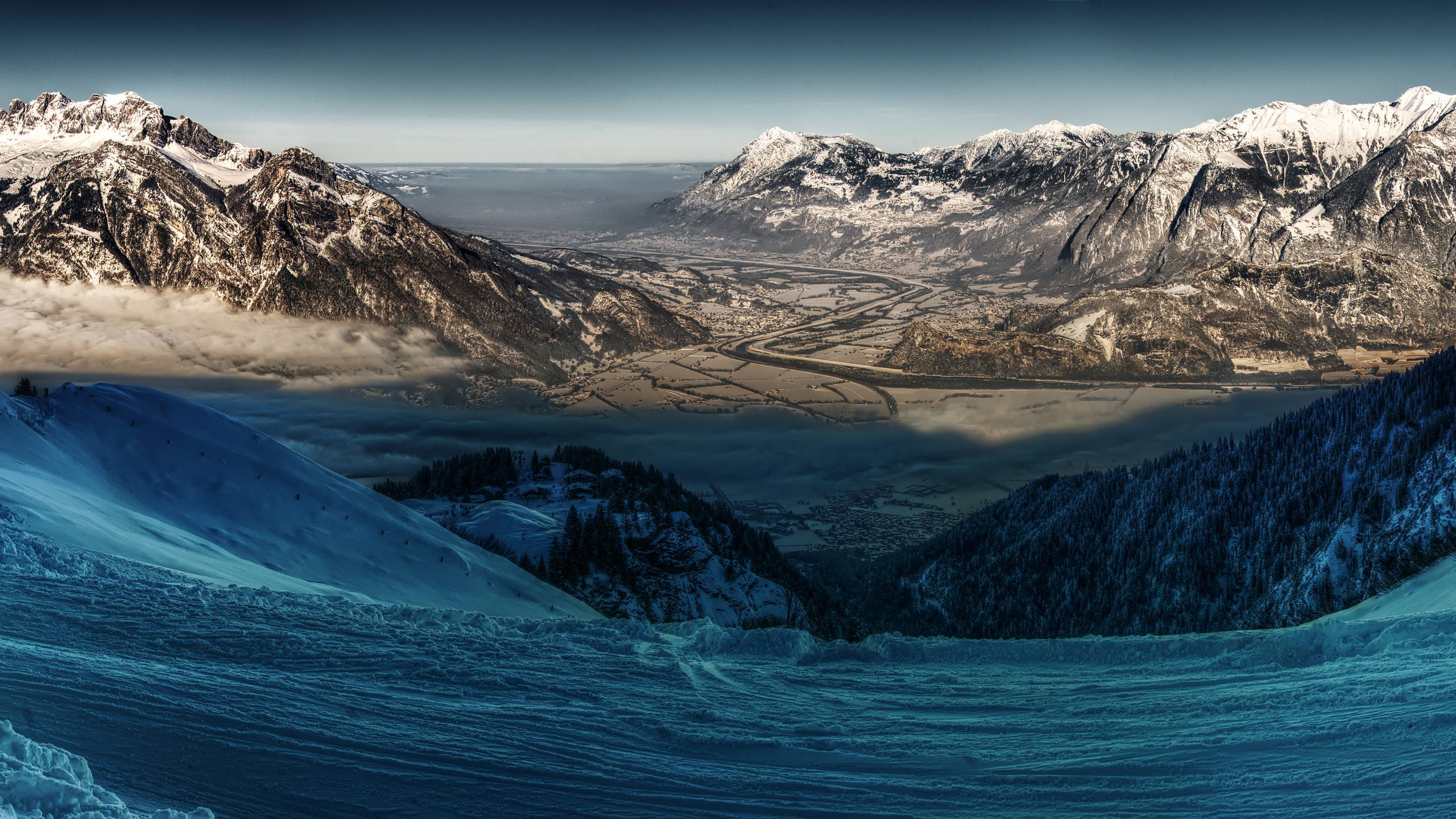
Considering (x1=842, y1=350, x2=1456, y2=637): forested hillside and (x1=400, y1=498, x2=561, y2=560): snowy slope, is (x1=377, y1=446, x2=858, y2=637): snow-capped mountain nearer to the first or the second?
(x1=400, y1=498, x2=561, y2=560): snowy slope

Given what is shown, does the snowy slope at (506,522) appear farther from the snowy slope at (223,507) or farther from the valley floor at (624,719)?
the valley floor at (624,719)

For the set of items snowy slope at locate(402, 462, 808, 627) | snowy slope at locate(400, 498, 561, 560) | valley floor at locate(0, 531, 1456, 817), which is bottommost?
snowy slope at locate(402, 462, 808, 627)

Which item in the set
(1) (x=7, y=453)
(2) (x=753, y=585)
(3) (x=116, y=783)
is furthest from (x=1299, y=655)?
(2) (x=753, y=585)

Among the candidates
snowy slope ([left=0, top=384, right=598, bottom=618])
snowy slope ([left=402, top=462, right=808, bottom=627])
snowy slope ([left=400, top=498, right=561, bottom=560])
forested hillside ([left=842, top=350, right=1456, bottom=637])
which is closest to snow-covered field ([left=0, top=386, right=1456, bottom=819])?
snowy slope ([left=0, top=384, right=598, bottom=618])

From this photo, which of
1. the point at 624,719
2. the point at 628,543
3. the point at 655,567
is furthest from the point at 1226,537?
the point at 624,719

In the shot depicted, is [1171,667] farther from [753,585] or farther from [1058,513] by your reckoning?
[1058,513]

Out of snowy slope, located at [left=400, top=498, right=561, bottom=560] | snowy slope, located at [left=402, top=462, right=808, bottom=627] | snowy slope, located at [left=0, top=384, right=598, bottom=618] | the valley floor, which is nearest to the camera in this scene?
the valley floor
